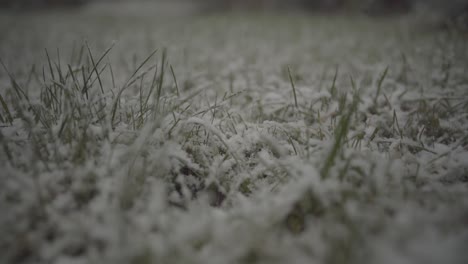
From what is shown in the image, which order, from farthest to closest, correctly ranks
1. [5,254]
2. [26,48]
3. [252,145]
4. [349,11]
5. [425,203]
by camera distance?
1. [349,11]
2. [26,48]
3. [252,145]
4. [425,203]
5. [5,254]

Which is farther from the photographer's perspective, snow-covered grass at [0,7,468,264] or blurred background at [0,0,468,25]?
blurred background at [0,0,468,25]

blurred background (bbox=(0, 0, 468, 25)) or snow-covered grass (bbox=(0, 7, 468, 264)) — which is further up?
blurred background (bbox=(0, 0, 468, 25))

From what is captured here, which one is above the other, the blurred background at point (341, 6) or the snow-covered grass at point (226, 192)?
the blurred background at point (341, 6)

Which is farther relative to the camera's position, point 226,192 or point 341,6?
point 341,6

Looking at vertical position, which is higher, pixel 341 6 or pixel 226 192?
pixel 341 6

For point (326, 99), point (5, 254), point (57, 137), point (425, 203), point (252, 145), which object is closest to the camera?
point (5, 254)

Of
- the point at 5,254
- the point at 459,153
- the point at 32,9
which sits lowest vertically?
the point at 5,254

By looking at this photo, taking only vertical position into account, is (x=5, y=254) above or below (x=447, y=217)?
below

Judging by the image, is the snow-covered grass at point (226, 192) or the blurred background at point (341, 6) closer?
the snow-covered grass at point (226, 192)

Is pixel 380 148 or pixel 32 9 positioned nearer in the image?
pixel 380 148

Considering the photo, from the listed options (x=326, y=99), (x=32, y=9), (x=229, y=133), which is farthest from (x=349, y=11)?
(x=32, y=9)

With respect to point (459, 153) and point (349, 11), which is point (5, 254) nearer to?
point (459, 153)
